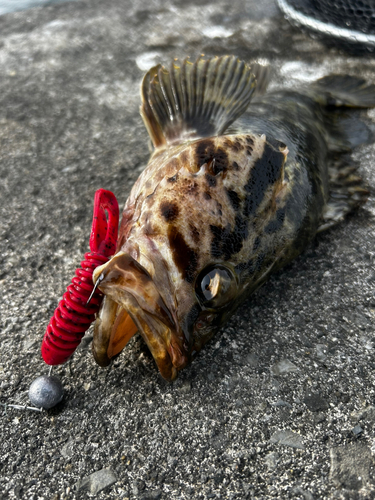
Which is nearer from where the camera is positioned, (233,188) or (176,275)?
(176,275)

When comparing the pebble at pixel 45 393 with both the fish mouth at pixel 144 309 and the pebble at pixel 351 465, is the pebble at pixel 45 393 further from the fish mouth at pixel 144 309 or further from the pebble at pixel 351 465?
the pebble at pixel 351 465

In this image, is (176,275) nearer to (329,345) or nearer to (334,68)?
(329,345)

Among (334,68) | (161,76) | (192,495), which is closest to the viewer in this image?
(192,495)

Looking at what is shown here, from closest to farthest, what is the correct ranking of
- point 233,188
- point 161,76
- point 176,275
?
1. point 176,275
2. point 233,188
3. point 161,76

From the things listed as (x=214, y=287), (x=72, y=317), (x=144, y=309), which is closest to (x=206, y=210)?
(x=214, y=287)

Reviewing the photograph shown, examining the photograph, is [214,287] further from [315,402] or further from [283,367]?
[315,402]

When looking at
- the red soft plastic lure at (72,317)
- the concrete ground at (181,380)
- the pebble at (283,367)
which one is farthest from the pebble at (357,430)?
the red soft plastic lure at (72,317)

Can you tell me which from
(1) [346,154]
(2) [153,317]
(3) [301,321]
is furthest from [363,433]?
(1) [346,154]
